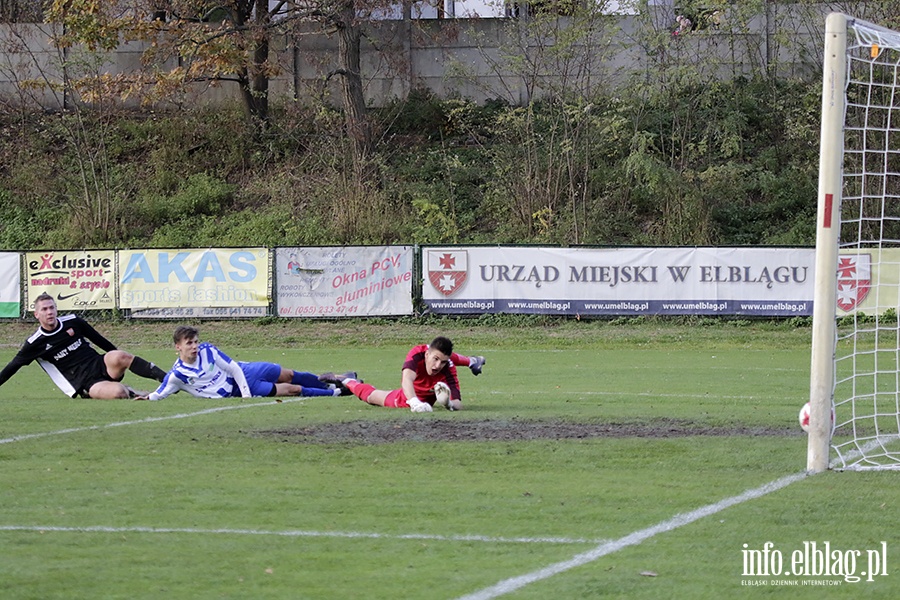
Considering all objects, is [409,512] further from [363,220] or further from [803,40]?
[803,40]

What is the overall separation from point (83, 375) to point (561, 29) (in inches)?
840

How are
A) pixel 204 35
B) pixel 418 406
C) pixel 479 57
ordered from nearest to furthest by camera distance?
pixel 418 406 → pixel 204 35 → pixel 479 57

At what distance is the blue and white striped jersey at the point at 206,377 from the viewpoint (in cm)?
1339

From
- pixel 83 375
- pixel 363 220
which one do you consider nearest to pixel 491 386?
pixel 83 375

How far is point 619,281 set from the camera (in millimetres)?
25469

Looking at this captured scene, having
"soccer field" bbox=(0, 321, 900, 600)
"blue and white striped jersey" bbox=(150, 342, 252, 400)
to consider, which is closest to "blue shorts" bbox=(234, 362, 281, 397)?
"blue and white striped jersey" bbox=(150, 342, 252, 400)

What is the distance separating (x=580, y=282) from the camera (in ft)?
84.2

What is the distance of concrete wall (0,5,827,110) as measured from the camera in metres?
32.4

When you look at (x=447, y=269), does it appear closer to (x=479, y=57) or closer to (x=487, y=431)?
Result: (x=479, y=57)

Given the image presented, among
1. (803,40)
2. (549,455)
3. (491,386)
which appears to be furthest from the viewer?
(803,40)

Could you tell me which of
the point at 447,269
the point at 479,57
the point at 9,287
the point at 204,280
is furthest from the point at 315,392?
the point at 479,57

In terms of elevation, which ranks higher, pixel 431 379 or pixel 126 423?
pixel 431 379

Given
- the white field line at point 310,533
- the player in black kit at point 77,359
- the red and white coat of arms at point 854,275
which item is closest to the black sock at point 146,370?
the player in black kit at point 77,359

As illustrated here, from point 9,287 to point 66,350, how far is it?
47.5 ft
